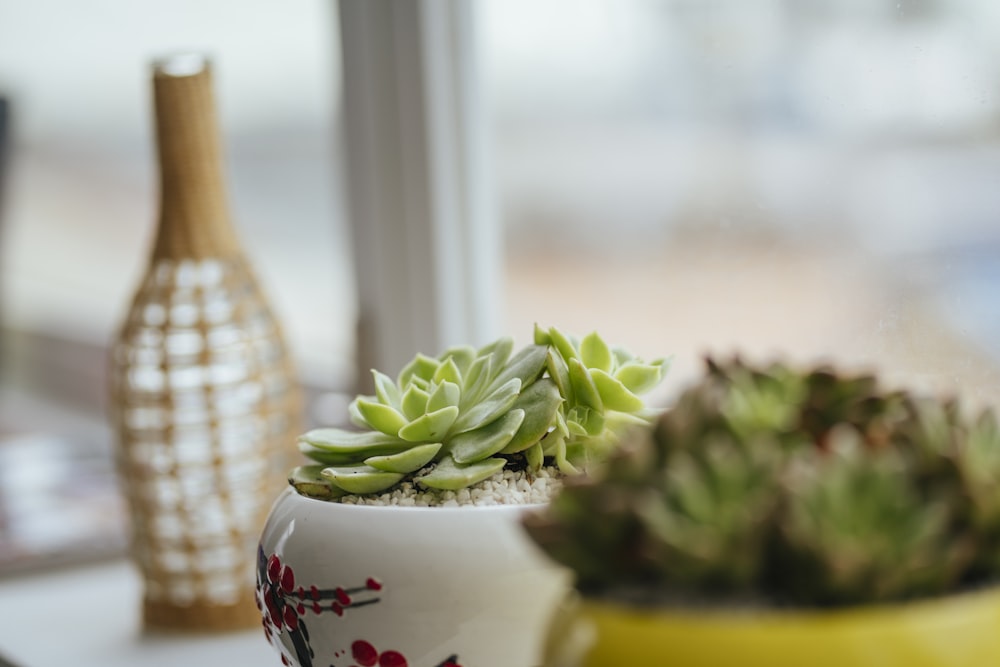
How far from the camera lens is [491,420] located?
1.65 feet

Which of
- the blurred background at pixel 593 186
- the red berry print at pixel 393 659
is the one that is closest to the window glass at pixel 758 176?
the blurred background at pixel 593 186

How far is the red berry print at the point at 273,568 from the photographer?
50 centimetres

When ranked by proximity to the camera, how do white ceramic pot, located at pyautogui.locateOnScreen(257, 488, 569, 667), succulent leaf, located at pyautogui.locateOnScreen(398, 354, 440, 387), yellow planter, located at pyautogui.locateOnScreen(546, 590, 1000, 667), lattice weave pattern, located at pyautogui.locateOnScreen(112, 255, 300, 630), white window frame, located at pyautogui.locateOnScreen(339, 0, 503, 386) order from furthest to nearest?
white window frame, located at pyautogui.locateOnScreen(339, 0, 503, 386), lattice weave pattern, located at pyautogui.locateOnScreen(112, 255, 300, 630), succulent leaf, located at pyautogui.locateOnScreen(398, 354, 440, 387), white ceramic pot, located at pyautogui.locateOnScreen(257, 488, 569, 667), yellow planter, located at pyautogui.locateOnScreen(546, 590, 1000, 667)

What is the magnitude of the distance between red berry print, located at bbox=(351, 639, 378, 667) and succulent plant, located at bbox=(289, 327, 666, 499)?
62 mm

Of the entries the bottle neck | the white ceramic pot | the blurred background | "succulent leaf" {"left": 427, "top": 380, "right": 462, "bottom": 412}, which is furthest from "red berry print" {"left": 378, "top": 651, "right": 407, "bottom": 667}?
the bottle neck

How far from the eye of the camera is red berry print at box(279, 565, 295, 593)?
494mm

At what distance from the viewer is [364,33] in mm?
1205

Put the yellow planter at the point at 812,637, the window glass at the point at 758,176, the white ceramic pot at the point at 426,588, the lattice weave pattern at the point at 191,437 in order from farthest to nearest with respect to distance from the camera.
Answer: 1. the lattice weave pattern at the point at 191,437
2. the window glass at the point at 758,176
3. the white ceramic pot at the point at 426,588
4. the yellow planter at the point at 812,637

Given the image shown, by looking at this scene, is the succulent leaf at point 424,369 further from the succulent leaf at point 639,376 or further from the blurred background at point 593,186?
the blurred background at point 593,186

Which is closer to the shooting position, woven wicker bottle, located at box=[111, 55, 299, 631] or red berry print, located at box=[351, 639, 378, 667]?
red berry print, located at box=[351, 639, 378, 667]

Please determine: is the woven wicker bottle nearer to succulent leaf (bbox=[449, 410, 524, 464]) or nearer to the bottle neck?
the bottle neck

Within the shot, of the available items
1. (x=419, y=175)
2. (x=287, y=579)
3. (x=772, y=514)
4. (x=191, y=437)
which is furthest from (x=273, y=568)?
(x=419, y=175)

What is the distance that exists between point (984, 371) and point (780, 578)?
1.57 feet

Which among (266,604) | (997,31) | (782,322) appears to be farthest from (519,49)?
(266,604)
